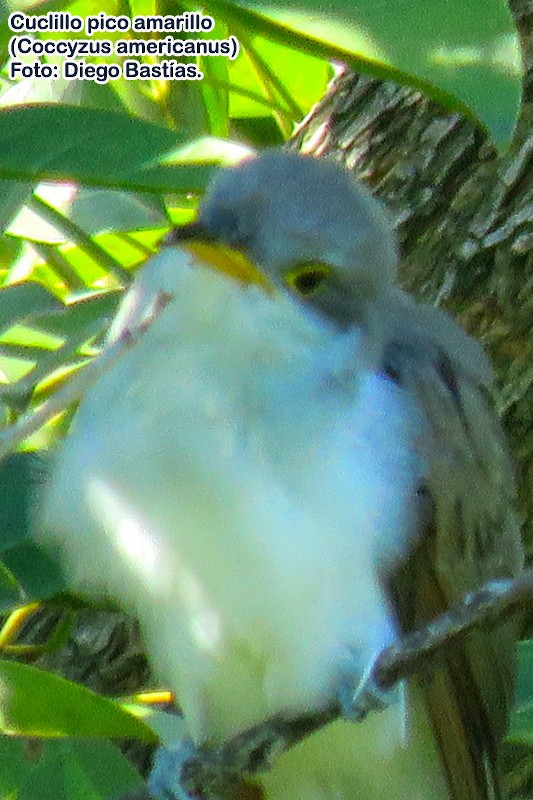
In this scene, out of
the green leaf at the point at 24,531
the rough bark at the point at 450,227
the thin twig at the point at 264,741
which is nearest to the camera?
the thin twig at the point at 264,741

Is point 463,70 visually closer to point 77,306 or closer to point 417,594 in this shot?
point 417,594

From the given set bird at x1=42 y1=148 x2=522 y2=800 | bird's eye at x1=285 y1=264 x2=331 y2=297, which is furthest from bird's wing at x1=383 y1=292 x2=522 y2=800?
bird's eye at x1=285 y1=264 x2=331 y2=297

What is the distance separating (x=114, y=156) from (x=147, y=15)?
0.73m

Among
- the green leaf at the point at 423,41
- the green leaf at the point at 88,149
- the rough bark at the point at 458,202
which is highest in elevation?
the green leaf at the point at 423,41

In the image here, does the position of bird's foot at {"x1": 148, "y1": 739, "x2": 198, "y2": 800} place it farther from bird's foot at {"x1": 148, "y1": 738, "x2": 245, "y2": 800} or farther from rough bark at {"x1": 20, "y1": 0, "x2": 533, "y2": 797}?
rough bark at {"x1": 20, "y1": 0, "x2": 533, "y2": 797}

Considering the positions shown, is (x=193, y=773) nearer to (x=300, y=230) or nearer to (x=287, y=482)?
(x=287, y=482)

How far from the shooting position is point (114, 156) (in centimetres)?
167

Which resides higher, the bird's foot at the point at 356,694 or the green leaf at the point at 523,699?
the bird's foot at the point at 356,694

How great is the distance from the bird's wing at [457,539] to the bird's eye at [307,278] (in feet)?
0.36

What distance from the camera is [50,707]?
1707mm

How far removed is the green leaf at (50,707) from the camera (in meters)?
1.70

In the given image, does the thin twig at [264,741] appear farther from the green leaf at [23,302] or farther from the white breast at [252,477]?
the green leaf at [23,302]

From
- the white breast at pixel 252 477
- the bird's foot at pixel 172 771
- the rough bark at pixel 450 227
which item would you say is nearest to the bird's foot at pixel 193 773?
the bird's foot at pixel 172 771

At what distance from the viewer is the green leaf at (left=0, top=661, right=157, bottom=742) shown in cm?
170
